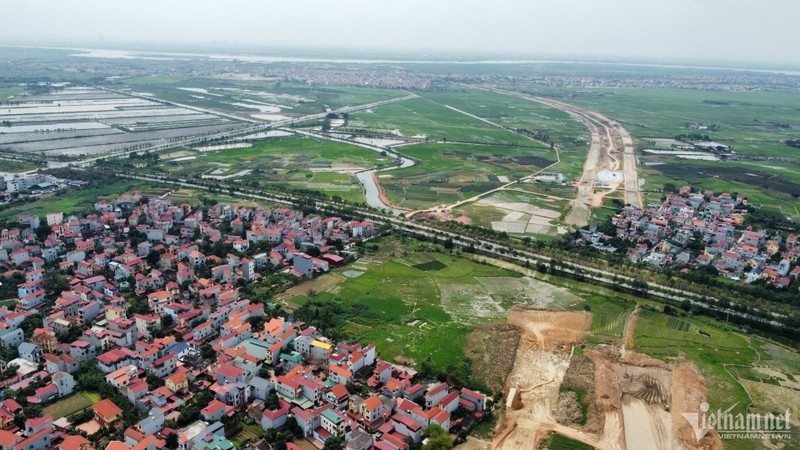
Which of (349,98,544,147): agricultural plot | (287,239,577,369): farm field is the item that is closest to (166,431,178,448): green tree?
(287,239,577,369): farm field

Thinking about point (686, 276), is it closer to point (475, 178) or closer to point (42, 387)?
point (475, 178)

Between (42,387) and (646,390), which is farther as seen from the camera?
(646,390)

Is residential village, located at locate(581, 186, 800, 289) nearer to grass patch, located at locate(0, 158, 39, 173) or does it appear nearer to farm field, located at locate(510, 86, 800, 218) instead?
farm field, located at locate(510, 86, 800, 218)

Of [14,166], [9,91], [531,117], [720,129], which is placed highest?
[9,91]

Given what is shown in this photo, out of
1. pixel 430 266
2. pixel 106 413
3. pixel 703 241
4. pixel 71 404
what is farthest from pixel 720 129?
pixel 71 404

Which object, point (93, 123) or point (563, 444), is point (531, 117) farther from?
point (563, 444)

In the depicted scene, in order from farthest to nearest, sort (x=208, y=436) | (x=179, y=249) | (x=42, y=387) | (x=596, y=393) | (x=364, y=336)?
1. (x=179, y=249)
2. (x=364, y=336)
3. (x=596, y=393)
4. (x=42, y=387)
5. (x=208, y=436)

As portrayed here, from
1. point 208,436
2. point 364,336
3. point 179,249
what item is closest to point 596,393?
point 364,336

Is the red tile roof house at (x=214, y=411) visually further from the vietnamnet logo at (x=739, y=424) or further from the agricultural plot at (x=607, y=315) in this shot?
the vietnamnet logo at (x=739, y=424)
